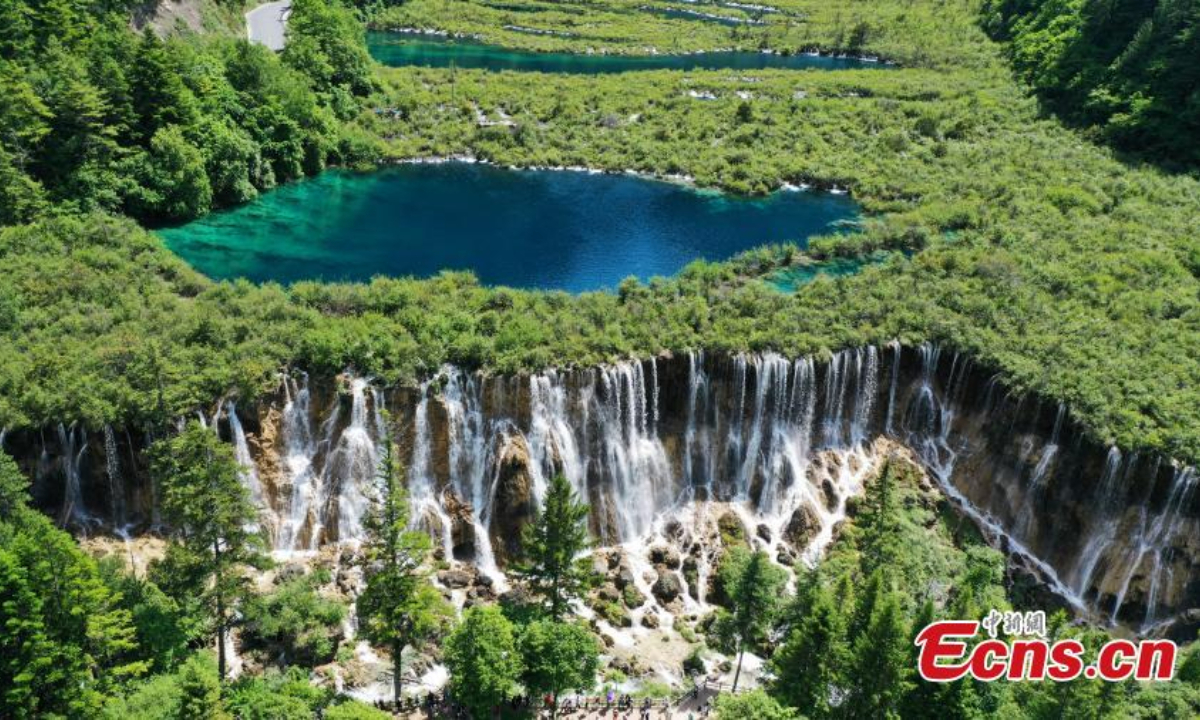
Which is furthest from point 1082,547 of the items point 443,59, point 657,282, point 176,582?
point 443,59

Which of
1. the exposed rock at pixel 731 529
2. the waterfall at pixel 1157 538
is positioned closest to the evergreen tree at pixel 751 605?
the exposed rock at pixel 731 529

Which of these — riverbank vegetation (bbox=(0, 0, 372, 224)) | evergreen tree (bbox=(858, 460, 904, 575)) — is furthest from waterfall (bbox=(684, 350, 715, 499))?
riverbank vegetation (bbox=(0, 0, 372, 224))

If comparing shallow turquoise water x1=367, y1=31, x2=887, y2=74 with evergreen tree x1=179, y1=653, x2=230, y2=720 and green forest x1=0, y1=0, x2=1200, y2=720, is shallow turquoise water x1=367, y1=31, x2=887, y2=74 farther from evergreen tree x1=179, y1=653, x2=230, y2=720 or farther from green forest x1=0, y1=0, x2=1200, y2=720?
evergreen tree x1=179, y1=653, x2=230, y2=720

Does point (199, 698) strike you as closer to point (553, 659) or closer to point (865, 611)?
point (553, 659)

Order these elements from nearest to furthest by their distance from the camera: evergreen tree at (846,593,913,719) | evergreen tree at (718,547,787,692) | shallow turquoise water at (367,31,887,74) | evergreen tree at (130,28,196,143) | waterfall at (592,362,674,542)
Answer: evergreen tree at (846,593,913,719)
evergreen tree at (718,547,787,692)
waterfall at (592,362,674,542)
evergreen tree at (130,28,196,143)
shallow turquoise water at (367,31,887,74)

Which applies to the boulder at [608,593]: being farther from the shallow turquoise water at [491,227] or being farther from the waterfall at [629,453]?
the shallow turquoise water at [491,227]

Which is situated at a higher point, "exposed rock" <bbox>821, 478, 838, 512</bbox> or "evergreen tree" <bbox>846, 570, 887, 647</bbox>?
"evergreen tree" <bbox>846, 570, 887, 647</bbox>
